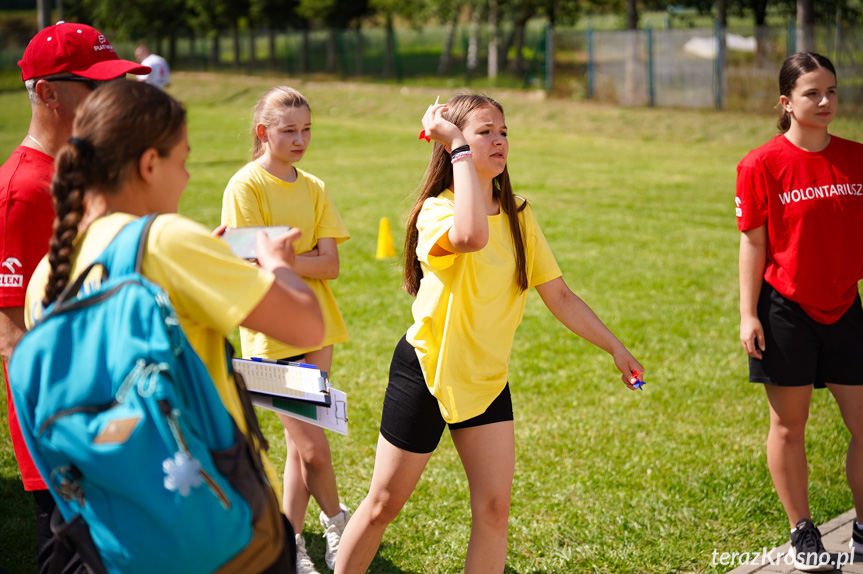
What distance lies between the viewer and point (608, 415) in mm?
5746

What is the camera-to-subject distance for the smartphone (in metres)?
2.06

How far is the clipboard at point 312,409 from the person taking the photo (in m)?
2.51

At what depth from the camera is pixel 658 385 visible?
6.29m

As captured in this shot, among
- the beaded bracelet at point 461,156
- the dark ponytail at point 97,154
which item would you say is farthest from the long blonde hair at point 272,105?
the dark ponytail at point 97,154

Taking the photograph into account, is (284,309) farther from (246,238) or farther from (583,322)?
(583,322)

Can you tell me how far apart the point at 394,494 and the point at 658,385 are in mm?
3625

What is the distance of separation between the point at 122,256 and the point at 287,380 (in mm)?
805

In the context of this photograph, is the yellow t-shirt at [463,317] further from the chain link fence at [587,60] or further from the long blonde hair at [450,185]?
the chain link fence at [587,60]

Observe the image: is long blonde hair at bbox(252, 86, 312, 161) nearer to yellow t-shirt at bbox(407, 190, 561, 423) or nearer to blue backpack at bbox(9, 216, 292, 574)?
yellow t-shirt at bbox(407, 190, 561, 423)

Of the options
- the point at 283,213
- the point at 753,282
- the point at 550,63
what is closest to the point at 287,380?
the point at 283,213

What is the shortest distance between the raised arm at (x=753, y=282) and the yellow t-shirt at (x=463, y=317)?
4.48ft

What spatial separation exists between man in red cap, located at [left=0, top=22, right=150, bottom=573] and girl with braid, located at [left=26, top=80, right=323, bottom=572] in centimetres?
60

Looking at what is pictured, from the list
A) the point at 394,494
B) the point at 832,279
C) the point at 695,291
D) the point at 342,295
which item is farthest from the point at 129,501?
the point at 695,291

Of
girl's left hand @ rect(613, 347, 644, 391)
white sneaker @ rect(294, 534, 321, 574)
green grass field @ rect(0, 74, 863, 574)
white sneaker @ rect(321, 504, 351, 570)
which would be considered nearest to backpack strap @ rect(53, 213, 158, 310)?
green grass field @ rect(0, 74, 863, 574)
